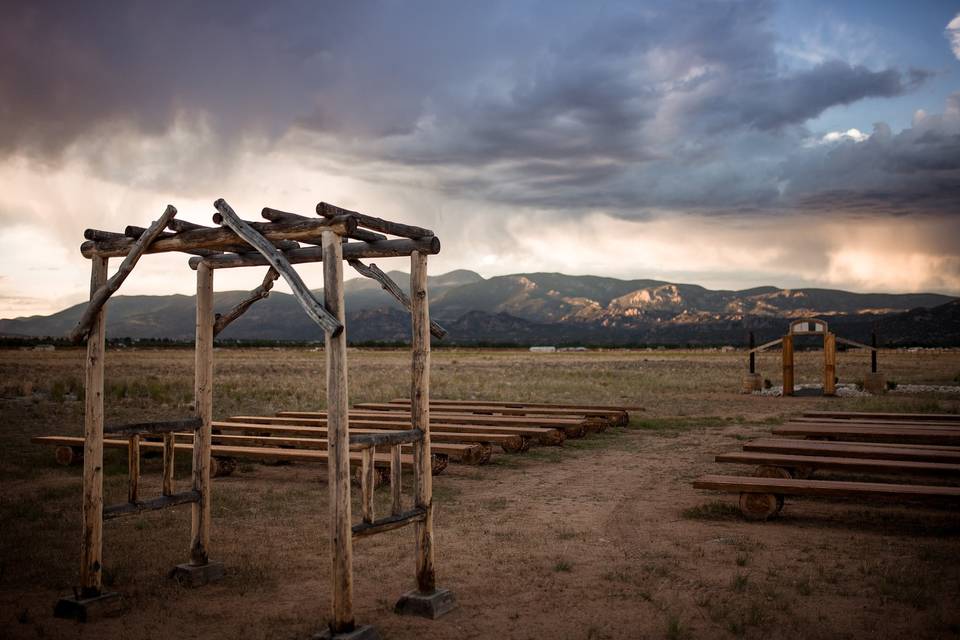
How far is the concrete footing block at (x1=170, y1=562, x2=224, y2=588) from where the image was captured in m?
6.35

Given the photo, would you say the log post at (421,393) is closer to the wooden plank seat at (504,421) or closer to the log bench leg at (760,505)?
the log bench leg at (760,505)

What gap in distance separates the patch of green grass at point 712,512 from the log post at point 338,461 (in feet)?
15.7

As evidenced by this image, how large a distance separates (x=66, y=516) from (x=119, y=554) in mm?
2098

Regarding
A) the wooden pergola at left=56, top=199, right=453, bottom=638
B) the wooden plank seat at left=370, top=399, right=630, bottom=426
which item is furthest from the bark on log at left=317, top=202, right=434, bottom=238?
the wooden plank seat at left=370, top=399, right=630, bottom=426

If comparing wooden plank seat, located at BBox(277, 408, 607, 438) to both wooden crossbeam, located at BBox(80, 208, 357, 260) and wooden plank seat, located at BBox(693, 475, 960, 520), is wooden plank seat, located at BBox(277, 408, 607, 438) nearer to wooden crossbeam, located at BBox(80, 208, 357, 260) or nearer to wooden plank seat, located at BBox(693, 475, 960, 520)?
wooden plank seat, located at BBox(693, 475, 960, 520)

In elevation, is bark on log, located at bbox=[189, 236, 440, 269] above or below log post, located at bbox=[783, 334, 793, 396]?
above

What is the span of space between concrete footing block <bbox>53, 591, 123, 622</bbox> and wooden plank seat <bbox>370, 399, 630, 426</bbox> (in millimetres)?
11492


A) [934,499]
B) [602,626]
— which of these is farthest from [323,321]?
[934,499]

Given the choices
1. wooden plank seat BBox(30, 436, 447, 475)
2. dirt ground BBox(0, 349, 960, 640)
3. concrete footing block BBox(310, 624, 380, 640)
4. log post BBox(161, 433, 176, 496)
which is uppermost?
log post BBox(161, 433, 176, 496)

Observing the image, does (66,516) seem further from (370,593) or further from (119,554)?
(370,593)

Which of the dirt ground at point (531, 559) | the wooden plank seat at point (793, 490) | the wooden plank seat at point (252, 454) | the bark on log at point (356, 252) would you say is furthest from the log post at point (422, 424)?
the wooden plank seat at point (252, 454)

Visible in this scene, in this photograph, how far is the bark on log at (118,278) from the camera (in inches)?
236

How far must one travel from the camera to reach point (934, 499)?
754 centimetres

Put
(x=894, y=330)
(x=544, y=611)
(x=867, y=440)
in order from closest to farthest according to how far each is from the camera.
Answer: (x=544, y=611) → (x=867, y=440) → (x=894, y=330)
